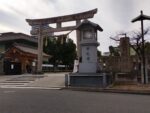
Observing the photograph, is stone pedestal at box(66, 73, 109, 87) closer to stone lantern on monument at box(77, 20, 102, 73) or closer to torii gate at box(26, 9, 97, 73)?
stone lantern on monument at box(77, 20, 102, 73)

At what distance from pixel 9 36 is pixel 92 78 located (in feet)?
89.3

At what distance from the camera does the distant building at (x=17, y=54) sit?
33075mm

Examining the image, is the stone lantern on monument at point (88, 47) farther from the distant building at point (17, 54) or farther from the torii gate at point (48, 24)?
the distant building at point (17, 54)

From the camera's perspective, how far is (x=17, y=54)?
37250mm

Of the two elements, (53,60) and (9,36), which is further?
(53,60)

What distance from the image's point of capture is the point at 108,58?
84.5 feet

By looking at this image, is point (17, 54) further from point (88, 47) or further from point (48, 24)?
point (88, 47)

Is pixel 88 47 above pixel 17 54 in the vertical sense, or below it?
below

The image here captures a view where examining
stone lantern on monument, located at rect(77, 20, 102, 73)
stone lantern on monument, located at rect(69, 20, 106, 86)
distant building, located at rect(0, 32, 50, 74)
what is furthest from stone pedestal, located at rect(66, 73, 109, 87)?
distant building, located at rect(0, 32, 50, 74)

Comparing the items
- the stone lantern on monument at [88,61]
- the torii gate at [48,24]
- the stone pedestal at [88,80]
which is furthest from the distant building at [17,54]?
the stone pedestal at [88,80]

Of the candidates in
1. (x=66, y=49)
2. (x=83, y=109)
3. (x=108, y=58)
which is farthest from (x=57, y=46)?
(x=83, y=109)

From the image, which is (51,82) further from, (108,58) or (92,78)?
(108,58)

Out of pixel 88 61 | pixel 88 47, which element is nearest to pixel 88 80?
pixel 88 61

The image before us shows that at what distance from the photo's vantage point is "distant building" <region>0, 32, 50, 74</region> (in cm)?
3308
